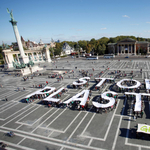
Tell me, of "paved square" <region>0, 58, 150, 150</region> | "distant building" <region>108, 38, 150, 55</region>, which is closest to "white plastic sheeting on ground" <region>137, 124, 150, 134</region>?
"paved square" <region>0, 58, 150, 150</region>

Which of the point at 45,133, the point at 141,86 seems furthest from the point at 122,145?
the point at 141,86

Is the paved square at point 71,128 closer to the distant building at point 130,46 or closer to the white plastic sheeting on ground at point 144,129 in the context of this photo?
the white plastic sheeting on ground at point 144,129

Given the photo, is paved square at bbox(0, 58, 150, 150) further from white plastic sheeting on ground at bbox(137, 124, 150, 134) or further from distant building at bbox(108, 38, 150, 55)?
distant building at bbox(108, 38, 150, 55)

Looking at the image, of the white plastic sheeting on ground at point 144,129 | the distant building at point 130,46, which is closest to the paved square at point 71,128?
the white plastic sheeting on ground at point 144,129

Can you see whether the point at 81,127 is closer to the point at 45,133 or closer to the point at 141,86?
the point at 45,133

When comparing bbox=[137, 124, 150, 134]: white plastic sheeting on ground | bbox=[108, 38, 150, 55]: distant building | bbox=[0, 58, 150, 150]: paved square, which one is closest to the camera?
bbox=[137, 124, 150, 134]: white plastic sheeting on ground

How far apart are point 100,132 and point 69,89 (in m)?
17.0

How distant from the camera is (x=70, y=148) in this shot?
47.2 ft

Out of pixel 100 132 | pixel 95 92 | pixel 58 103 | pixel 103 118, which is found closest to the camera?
pixel 100 132

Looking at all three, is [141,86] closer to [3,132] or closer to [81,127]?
[81,127]

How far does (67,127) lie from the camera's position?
17922mm

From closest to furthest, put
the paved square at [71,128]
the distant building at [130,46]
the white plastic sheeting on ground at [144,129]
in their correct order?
the white plastic sheeting on ground at [144,129] → the paved square at [71,128] → the distant building at [130,46]

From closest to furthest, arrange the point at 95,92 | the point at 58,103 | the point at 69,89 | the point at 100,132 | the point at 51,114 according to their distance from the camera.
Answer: the point at 100,132 < the point at 51,114 < the point at 58,103 < the point at 95,92 < the point at 69,89

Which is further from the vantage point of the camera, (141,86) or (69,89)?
(69,89)
